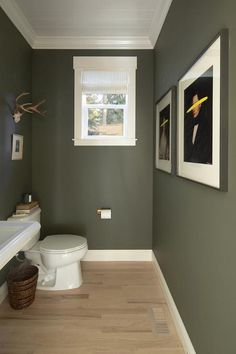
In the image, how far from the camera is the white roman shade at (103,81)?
9.62 ft

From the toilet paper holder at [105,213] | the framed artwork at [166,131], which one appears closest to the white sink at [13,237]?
the framed artwork at [166,131]

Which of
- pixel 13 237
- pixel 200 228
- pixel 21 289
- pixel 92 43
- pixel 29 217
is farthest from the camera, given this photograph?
pixel 92 43

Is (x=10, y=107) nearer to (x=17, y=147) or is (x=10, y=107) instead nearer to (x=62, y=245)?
(x=17, y=147)

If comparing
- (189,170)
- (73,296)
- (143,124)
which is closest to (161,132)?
(143,124)

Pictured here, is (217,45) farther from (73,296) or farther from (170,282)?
(73,296)

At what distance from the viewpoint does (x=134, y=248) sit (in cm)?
304

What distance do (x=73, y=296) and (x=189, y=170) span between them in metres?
1.55

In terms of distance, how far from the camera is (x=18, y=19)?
7.82 feet

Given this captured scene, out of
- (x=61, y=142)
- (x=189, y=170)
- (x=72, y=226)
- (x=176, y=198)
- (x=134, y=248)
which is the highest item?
(x=61, y=142)

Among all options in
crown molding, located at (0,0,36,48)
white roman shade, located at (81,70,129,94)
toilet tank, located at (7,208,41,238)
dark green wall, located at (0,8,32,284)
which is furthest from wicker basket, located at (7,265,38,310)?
crown molding, located at (0,0,36,48)

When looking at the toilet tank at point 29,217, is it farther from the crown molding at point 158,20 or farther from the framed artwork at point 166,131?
the crown molding at point 158,20

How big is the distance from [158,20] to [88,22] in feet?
2.21

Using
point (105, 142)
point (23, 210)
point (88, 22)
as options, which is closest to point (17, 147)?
point (23, 210)

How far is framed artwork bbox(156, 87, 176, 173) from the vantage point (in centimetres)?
196
